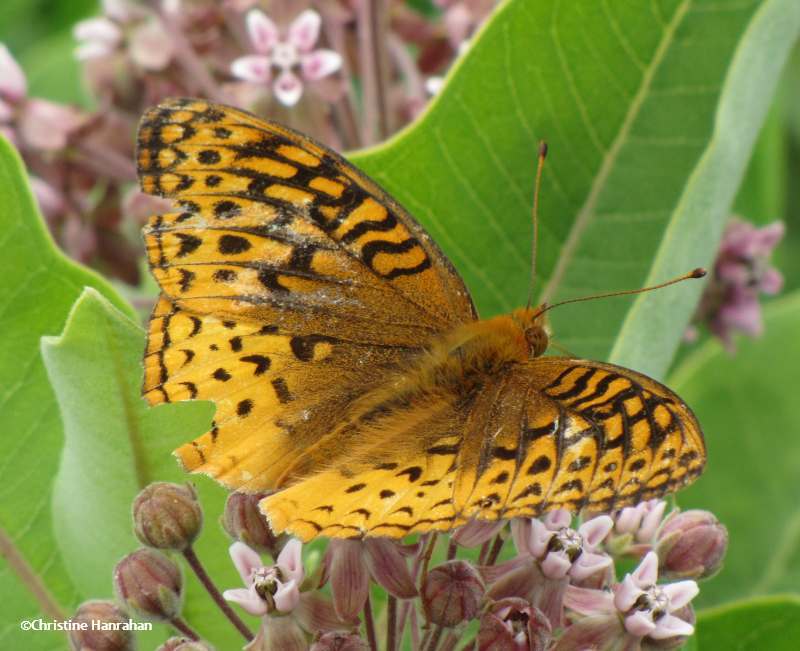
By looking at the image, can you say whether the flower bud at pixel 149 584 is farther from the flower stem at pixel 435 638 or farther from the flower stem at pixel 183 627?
the flower stem at pixel 435 638

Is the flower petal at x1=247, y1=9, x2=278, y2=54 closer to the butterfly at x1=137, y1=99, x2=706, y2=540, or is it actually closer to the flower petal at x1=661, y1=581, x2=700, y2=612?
the butterfly at x1=137, y1=99, x2=706, y2=540

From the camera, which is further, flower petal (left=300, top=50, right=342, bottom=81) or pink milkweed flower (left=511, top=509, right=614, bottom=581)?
flower petal (left=300, top=50, right=342, bottom=81)

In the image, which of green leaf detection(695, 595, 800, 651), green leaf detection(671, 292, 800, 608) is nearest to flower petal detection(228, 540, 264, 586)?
green leaf detection(695, 595, 800, 651)

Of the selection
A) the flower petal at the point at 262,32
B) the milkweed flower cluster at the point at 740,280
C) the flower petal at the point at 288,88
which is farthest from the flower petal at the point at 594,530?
the flower petal at the point at 262,32

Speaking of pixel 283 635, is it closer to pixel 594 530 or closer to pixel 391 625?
pixel 391 625

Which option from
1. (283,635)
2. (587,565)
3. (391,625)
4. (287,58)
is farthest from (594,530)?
(287,58)

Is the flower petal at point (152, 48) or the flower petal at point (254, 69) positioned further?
the flower petal at point (152, 48)

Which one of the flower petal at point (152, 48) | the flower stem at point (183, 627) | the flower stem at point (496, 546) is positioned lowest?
the flower stem at point (183, 627)
